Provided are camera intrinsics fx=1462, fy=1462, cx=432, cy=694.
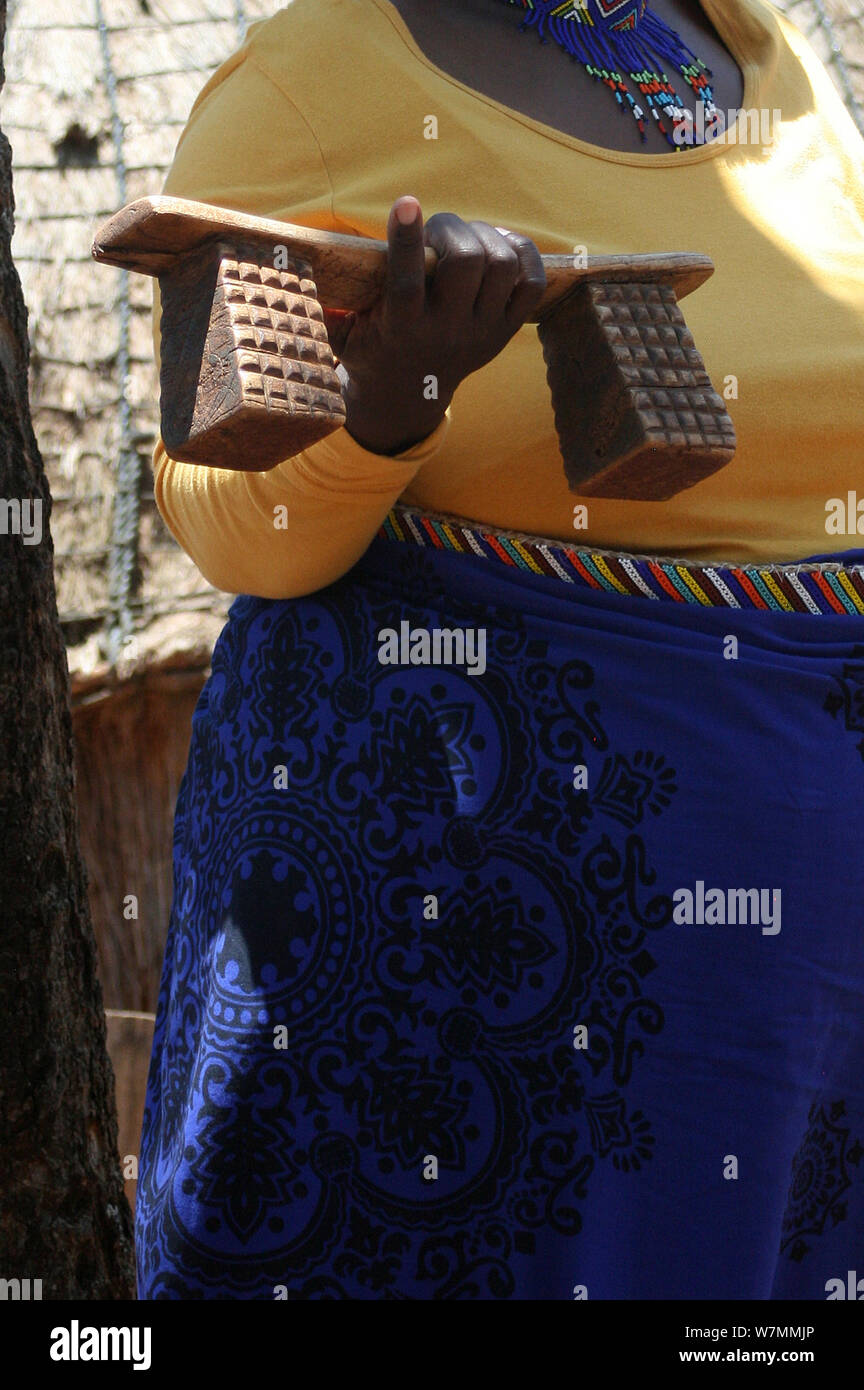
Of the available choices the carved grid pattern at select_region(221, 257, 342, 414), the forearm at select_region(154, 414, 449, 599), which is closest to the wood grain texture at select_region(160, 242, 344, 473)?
the carved grid pattern at select_region(221, 257, 342, 414)

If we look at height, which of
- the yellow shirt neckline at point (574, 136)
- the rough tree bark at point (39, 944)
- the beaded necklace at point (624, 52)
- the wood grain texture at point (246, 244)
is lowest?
the rough tree bark at point (39, 944)

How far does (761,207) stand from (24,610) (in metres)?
0.85

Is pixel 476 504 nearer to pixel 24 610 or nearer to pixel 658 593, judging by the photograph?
pixel 658 593

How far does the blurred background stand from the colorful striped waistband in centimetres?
154

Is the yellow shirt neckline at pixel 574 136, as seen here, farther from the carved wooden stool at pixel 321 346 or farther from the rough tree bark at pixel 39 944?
the rough tree bark at pixel 39 944

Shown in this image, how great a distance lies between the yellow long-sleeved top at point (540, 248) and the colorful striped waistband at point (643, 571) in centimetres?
3

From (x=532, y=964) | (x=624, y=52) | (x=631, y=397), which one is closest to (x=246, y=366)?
(x=631, y=397)

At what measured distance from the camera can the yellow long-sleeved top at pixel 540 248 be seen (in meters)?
1.23

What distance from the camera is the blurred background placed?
8.93 ft

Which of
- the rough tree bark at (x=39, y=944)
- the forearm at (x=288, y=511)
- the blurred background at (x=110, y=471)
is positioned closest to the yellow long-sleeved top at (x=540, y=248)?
the forearm at (x=288, y=511)

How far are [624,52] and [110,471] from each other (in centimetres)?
157
